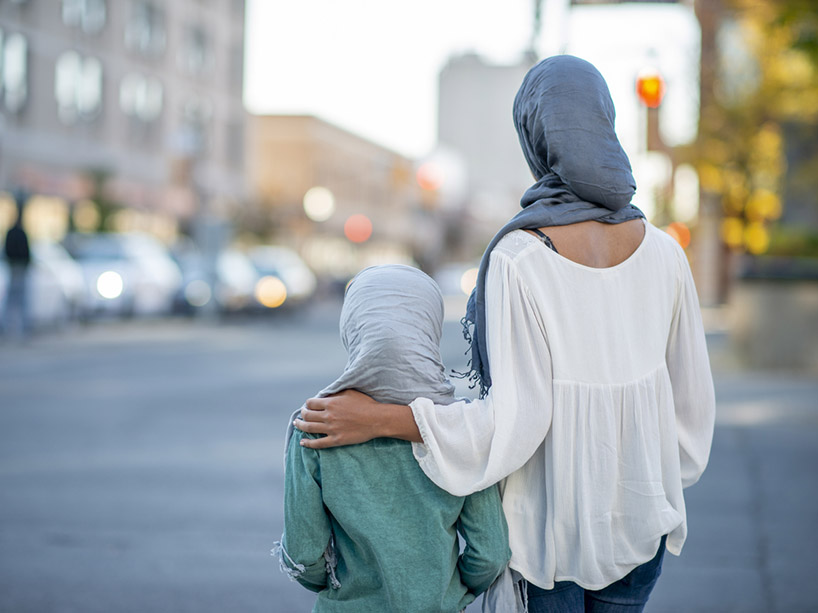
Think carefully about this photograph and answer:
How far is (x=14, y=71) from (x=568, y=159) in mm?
33079

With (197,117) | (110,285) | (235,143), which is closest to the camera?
(110,285)

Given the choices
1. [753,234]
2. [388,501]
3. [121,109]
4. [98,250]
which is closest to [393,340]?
[388,501]

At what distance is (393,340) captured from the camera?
7.25ft

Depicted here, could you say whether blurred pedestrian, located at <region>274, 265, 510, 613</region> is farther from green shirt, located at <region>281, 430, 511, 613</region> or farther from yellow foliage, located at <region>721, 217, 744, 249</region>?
yellow foliage, located at <region>721, 217, 744, 249</region>

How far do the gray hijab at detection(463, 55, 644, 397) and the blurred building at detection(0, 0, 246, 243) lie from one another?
2974 centimetres

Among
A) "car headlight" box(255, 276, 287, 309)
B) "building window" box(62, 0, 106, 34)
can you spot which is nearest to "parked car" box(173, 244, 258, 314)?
"car headlight" box(255, 276, 287, 309)

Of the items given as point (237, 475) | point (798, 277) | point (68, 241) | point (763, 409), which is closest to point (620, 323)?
point (237, 475)

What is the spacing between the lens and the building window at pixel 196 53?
4522 cm

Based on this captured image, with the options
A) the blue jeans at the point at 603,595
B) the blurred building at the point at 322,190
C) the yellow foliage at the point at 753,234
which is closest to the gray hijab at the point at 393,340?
the blue jeans at the point at 603,595

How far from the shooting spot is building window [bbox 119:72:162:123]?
1561 inches

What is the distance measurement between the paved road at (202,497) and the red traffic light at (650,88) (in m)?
3.95

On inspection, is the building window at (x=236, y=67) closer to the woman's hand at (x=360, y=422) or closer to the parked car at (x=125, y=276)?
the parked car at (x=125, y=276)

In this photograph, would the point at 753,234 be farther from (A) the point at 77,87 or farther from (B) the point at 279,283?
(A) the point at 77,87

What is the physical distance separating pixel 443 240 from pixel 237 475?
94.9 meters
